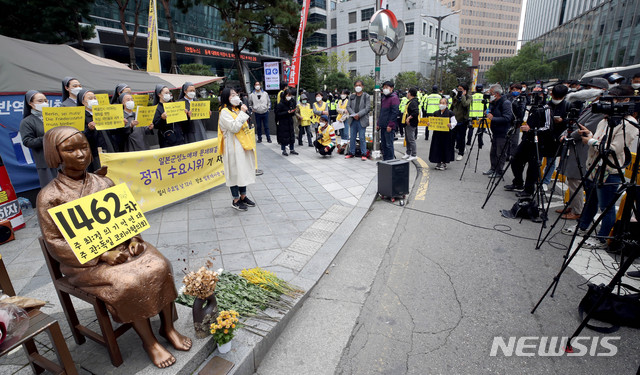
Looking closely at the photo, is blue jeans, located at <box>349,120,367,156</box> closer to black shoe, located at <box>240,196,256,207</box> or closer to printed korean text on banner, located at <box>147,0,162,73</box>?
black shoe, located at <box>240,196,256,207</box>

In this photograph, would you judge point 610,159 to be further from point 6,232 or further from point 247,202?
point 6,232

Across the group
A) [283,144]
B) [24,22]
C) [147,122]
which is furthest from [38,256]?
[24,22]

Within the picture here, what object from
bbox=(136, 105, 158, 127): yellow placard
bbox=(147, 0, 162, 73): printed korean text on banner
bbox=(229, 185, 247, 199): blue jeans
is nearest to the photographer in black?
bbox=(229, 185, 247, 199): blue jeans

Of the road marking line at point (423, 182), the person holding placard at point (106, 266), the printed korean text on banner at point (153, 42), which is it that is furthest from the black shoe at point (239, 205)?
the printed korean text on banner at point (153, 42)

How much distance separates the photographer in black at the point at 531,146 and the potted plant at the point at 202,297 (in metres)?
4.98

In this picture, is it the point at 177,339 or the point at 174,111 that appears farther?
the point at 174,111

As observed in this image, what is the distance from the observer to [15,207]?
478 cm

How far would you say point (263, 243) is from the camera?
4.35 metres

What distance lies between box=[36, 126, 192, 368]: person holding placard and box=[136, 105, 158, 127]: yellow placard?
12.6 ft

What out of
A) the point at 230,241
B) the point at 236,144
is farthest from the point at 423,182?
the point at 230,241

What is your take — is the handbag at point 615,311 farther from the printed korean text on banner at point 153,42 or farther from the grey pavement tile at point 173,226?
the printed korean text on banner at point 153,42

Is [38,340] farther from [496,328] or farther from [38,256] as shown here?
[496,328]

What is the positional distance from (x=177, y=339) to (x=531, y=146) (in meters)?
6.54

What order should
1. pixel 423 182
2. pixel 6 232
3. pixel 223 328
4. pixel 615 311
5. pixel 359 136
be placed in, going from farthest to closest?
pixel 359 136
pixel 423 182
pixel 6 232
pixel 615 311
pixel 223 328
